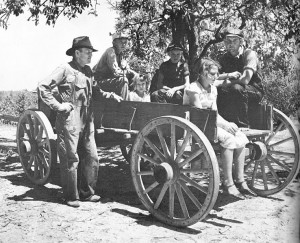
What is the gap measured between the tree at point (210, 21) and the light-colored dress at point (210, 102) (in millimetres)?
1758

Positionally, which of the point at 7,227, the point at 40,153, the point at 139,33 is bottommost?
the point at 7,227

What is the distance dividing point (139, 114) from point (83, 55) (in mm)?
993

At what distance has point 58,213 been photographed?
13.9 ft

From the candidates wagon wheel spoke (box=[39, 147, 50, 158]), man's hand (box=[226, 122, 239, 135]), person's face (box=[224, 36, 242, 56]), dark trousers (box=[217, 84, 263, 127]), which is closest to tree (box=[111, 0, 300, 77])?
person's face (box=[224, 36, 242, 56])

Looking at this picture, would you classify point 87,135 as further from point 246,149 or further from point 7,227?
point 246,149

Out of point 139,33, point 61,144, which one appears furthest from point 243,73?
point 139,33

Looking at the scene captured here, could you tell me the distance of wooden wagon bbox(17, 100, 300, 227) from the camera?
11.9 ft

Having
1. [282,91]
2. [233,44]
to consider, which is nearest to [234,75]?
[233,44]

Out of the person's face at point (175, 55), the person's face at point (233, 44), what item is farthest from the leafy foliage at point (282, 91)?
the person's face at point (233, 44)

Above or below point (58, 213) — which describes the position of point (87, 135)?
above

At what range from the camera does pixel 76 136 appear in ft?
14.7

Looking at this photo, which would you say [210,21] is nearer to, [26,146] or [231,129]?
[231,129]

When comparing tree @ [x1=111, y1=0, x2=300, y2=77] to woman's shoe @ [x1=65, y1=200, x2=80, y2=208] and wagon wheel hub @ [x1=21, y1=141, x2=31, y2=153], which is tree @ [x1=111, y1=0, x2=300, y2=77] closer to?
wagon wheel hub @ [x1=21, y1=141, x2=31, y2=153]

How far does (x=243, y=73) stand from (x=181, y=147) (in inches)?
65.7
